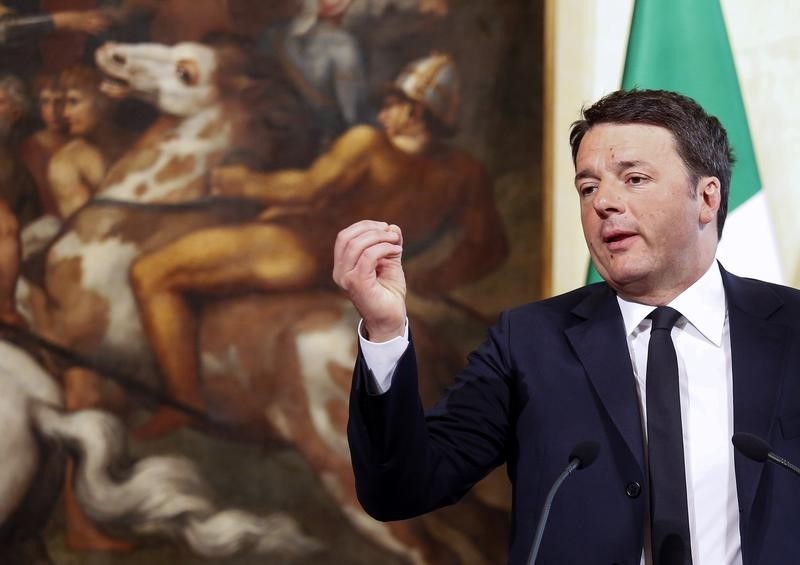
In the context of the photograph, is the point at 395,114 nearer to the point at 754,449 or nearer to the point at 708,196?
the point at 708,196

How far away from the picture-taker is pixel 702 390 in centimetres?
209

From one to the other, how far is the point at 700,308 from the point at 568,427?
1.34 feet

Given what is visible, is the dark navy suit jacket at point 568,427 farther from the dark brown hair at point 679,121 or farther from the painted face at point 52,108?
the painted face at point 52,108

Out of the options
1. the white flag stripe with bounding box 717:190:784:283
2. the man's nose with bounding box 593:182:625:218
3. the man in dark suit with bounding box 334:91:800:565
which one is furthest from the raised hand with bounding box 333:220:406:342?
the white flag stripe with bounding box 717:190:784:283

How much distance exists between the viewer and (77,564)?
3.72 meters

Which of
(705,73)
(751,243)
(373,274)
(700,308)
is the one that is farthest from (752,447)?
(705,73)

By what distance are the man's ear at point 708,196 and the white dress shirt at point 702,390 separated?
0.12 m

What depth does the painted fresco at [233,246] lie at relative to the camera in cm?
375

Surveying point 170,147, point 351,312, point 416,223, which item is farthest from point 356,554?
point 170,147

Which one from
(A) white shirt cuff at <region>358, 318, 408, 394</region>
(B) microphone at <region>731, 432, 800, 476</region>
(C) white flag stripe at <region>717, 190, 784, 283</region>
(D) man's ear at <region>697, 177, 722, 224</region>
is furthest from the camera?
(C) white flag stripe at <region>717, 190, 784, 283</region>

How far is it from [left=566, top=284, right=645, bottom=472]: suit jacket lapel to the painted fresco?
1808 millimetres

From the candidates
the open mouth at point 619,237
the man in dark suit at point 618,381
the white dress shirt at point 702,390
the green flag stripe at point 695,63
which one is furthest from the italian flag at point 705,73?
the open mouth at point 619,237

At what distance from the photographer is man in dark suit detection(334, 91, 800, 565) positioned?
187 centimetres

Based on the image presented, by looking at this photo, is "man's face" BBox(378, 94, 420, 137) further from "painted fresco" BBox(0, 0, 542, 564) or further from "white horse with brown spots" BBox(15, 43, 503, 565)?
"white horse with brown spots" BBox(15, 43, 503, 565)
